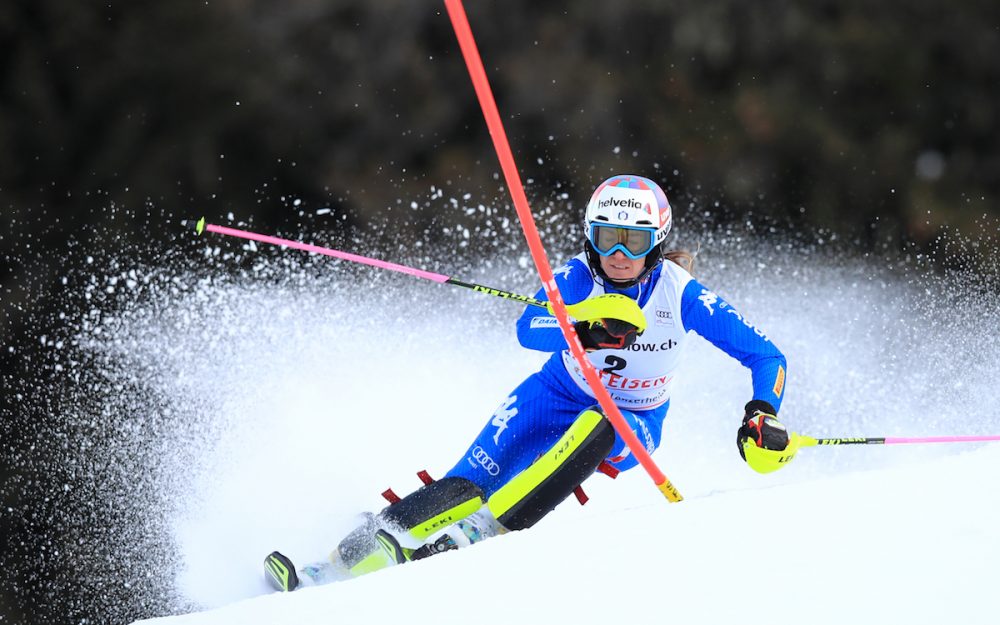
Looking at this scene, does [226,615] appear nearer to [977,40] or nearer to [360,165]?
[360,165]

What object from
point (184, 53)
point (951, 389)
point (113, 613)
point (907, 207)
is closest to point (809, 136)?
point (907, 207)

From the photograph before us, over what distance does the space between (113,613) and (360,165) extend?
667 cm

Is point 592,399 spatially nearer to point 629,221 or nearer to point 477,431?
point 629,221

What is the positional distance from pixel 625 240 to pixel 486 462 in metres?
0.73

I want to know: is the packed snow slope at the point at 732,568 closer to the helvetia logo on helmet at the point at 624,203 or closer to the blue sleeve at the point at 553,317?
the blue sleeve at the point at 553,317

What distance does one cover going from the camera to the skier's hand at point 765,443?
2.83 metres

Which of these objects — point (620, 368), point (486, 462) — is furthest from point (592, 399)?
point (486, 462)

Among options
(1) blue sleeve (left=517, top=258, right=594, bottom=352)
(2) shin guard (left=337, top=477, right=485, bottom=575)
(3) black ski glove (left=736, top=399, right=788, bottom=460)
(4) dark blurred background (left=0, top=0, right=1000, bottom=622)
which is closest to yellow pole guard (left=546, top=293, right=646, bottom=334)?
(1) blue sleeve (left=517, top=258, right=594, bottom=352)

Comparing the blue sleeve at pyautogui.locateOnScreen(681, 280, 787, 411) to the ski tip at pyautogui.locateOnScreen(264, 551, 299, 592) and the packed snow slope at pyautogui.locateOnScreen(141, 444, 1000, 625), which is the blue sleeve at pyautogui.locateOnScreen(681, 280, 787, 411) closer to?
the packed snow slope at pyautogui.locateOnScreen(141, 444, 1000, 625)

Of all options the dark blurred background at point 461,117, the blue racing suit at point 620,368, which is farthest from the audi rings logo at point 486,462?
the dark blurred background at point 461,117

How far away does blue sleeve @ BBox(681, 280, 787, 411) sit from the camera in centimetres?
302

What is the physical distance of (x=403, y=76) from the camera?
11.4 metres

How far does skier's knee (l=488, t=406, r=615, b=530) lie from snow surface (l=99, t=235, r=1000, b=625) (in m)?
0.18

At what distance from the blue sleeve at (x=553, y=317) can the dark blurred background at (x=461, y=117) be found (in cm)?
643
